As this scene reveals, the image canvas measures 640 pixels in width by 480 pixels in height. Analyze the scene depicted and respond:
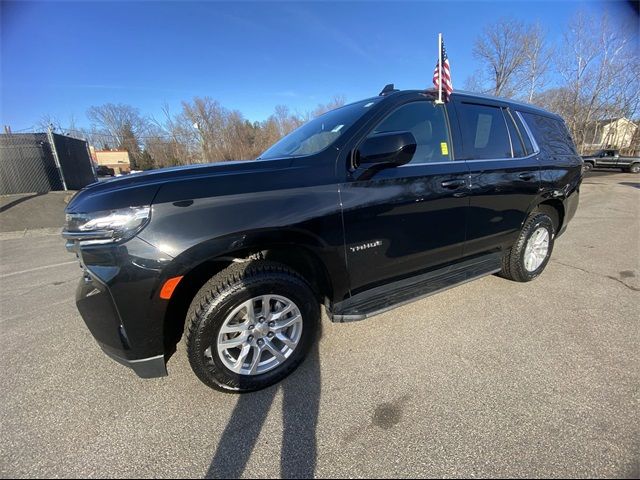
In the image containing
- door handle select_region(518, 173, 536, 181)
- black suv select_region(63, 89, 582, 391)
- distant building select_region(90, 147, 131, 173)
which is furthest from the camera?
distant building select_region(90, 147, 131, 173)

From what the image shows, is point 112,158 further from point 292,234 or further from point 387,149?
point 387,149

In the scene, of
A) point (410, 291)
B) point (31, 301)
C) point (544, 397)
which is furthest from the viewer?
point (31, 301)

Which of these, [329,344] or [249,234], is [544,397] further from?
[249,234]

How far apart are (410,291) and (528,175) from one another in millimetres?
1936

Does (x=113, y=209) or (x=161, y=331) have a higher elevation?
(x=113, y=209)

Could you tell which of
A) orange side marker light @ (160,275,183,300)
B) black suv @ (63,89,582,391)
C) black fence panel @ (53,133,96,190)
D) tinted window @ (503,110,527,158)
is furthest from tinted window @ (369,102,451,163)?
black fence panel @ (53,133,96,190)

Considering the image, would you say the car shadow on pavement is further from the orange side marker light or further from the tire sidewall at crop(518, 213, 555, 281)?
the tire sidewall at crop(518, 213, 555, 281)

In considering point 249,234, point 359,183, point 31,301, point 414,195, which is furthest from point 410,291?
point 31,301

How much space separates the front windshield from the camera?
2.41m

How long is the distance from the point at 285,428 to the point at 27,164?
15.3 meters

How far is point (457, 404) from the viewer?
196 cm

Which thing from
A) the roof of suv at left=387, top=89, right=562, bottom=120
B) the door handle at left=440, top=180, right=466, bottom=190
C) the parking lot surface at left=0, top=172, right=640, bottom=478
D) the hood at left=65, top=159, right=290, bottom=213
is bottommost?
the parking lot surface at left=0, top=172, right=640, bottom=478

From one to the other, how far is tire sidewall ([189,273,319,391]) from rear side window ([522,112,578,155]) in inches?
128

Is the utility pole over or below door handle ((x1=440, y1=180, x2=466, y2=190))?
over
